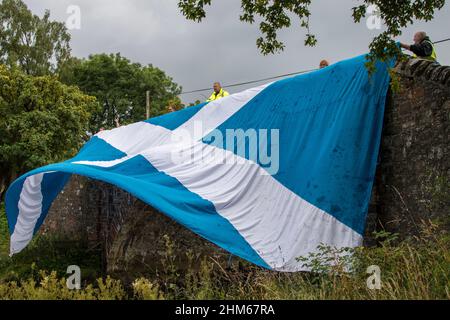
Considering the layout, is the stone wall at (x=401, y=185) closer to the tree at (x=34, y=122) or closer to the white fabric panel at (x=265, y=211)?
the white fabric panel at (x=265, y=211)

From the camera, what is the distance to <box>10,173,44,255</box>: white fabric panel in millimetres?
9406

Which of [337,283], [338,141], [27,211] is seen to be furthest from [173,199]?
[27,211]

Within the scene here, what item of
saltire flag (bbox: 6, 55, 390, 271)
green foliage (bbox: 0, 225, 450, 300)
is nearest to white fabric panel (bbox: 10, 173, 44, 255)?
saltire flag (bbox: 6, 55, 390, 271)

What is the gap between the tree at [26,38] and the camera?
24047 mm

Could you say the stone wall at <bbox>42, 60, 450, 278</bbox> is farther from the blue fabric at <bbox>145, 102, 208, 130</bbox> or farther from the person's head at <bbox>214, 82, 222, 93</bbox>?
the person's head at <bbox>214, 82, 222, 93</bbox>

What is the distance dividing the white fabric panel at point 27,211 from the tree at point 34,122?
885 cm

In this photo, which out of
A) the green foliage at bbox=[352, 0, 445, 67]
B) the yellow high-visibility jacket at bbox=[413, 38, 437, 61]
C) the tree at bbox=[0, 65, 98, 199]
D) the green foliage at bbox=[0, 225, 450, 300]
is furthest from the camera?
the tree at bbox=[0, 65, 98, 199]

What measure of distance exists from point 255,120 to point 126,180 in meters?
2.05

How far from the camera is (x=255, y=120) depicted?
7668 mm

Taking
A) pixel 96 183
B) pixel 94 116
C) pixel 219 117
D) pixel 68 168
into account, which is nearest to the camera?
pixel 68 168

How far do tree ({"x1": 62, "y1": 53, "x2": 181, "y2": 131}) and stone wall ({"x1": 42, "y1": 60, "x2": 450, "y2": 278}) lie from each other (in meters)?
19.0

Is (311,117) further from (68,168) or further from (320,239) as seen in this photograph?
(68,168)
